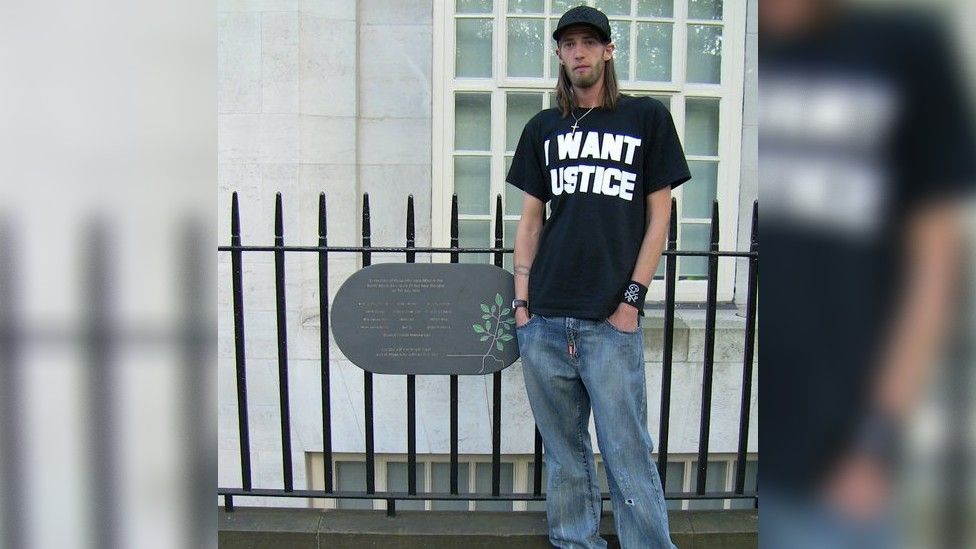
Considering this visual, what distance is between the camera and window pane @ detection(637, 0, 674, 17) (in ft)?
18.0

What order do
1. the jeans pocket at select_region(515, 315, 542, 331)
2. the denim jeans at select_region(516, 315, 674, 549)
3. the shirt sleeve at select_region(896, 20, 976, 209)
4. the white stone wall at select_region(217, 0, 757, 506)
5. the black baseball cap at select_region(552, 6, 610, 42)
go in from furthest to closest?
the white stone wall at select_region(217, 0, 757, 506) → the jeans pocket at select_region(515, 315, 542, 331) → the denim jeans at select_region(516, 315, 674, 549) → the black baseball cap at select_region(552, 6, 610, 42) → the shirt sleeve at select_region(896, 20, 976, 209)

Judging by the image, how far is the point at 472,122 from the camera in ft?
18.3

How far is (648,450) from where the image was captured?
2.54 m

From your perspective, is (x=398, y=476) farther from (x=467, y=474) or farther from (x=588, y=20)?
(x=588, y=20)

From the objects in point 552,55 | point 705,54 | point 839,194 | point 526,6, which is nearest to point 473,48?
point 526,6

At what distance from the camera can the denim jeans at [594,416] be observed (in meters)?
2.50

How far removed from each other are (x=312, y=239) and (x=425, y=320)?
2494 millimetres

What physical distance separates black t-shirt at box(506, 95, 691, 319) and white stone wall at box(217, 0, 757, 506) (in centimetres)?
268

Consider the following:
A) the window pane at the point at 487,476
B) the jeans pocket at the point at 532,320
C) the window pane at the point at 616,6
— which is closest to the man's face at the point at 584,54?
the jeans pocket at the point at 532,320

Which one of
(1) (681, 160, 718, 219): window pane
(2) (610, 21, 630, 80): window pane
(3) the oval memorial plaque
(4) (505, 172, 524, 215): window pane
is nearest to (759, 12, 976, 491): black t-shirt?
(3) the oval memorial plaque

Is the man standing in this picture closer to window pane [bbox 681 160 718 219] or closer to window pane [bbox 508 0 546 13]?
window pane [bbox 508 0 546 13]

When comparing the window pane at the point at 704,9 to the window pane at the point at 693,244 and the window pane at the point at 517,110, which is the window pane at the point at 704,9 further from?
the window pane at the point at 693,244

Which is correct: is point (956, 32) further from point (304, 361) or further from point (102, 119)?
point (304, 361)

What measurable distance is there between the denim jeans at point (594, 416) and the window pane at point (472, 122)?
10.4 ft
